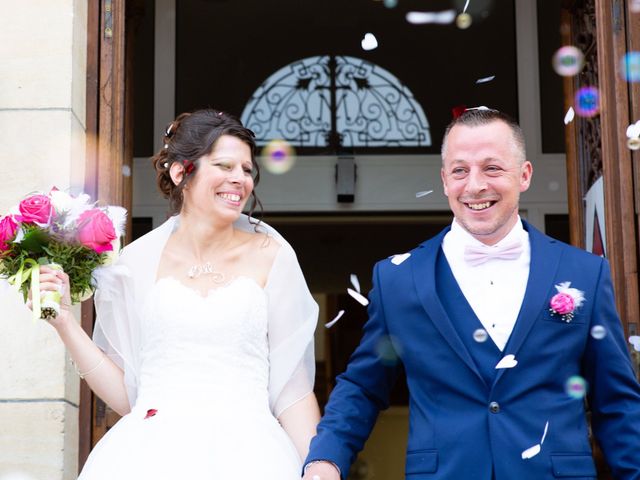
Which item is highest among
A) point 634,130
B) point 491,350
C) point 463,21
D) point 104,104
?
point 463,21

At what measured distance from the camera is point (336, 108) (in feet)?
27.6

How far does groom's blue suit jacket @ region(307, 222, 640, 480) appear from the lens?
3277 millimetres

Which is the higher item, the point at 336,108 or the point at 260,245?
the point at 336,108

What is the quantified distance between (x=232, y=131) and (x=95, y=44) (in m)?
1.38

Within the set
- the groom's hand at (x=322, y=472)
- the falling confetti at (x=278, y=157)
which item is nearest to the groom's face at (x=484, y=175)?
the groom's hand at (x=322, y=472)

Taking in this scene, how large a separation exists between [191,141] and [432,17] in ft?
16.3

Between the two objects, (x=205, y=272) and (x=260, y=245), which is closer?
(x=205, y=272)

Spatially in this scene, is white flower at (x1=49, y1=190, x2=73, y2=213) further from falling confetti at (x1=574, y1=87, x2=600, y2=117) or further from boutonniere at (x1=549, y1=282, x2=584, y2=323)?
falling confetti at (x1=574, y1=87, x2=600, y2=117)

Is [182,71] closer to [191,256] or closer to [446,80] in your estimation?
[446,80]

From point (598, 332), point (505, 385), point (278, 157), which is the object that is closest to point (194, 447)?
point (505, 385)

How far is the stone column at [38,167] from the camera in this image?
15.8 ft

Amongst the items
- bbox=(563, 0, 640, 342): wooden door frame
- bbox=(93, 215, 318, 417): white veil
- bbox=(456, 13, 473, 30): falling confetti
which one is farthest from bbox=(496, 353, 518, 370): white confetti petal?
bbox=(456, 13, 473, 30): falling confetti

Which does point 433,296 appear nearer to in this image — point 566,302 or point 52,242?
point 566,302

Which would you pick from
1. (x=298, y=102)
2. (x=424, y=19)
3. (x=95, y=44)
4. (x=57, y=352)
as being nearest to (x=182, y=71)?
(x=298, y=102)
